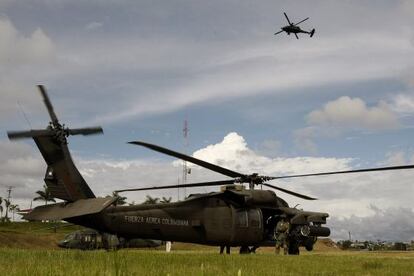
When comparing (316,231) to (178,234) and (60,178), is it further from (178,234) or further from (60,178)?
(60,178)

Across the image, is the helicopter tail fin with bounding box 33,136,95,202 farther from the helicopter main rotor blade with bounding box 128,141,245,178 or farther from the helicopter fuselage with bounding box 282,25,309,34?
the helicopter fuselage with bounding box 282,25,309,34

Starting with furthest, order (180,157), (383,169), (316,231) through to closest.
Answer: (316,231), (180,157), (383,169)

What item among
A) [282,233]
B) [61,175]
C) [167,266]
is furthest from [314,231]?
[167,266]

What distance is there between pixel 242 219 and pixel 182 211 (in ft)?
9.90

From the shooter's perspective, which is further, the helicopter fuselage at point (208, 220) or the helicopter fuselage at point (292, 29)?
the helicopter fuselage at point (292, 29)

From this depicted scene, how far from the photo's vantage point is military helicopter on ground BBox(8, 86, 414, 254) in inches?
725

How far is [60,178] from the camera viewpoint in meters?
19.1

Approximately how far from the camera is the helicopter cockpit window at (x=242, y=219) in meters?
21.6

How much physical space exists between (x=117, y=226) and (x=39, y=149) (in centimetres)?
454

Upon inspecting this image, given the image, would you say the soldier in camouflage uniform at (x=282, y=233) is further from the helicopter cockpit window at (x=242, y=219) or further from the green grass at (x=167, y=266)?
the green grass at (x=167, y=266)

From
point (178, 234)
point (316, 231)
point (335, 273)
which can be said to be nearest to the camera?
point (335, 273)

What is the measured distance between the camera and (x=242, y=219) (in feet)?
71.2

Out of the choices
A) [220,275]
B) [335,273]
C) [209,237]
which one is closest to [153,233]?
[209,237]

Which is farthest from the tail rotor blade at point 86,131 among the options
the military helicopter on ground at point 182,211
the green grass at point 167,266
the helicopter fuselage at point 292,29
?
the helicopter fuselage at point 292,29
